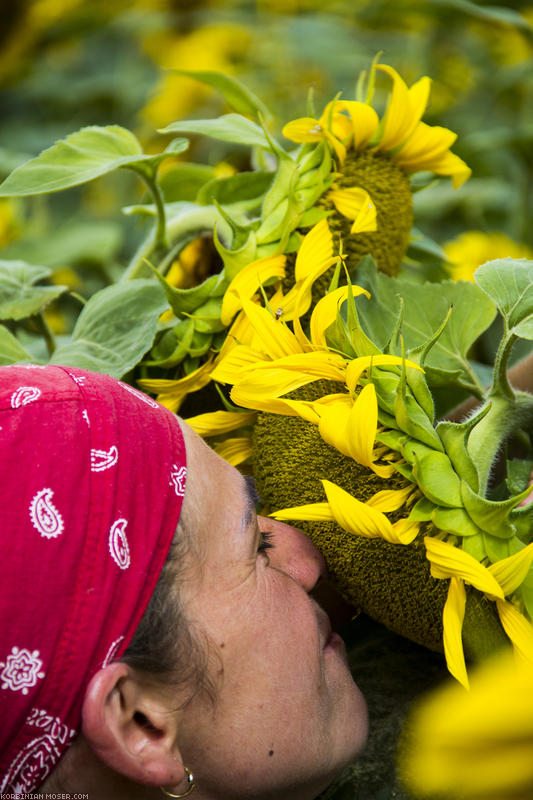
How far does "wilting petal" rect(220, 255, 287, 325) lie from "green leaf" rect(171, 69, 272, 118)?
196 mm

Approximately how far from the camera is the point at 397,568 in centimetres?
54

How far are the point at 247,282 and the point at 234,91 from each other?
24 cm

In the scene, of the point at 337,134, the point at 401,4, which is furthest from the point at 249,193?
the point at 401,4

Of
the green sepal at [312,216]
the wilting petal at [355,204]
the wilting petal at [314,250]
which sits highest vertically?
the wilting petal at [355,204]

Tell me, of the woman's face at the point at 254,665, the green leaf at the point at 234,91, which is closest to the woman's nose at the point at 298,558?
the woman's face at the point at 254,665

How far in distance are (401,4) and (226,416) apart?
32.6 inches

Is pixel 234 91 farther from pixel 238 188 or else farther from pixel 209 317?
pixel 209 317

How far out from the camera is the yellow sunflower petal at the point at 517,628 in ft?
1.59

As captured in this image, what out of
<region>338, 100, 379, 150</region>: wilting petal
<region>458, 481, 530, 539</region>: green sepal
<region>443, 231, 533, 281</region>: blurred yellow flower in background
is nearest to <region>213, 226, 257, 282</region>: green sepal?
<region>338, 100, 379, 150</region>: wilting petal

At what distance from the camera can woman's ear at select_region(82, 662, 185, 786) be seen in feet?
1.69

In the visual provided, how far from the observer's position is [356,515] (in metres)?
0.52

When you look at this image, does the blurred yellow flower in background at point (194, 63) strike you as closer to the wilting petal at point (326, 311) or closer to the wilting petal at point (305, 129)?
the wilting petal at point (305, 129)

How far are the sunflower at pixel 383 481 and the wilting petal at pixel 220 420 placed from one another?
22mm

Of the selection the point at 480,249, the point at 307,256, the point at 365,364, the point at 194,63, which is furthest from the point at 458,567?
the point at 194,63
